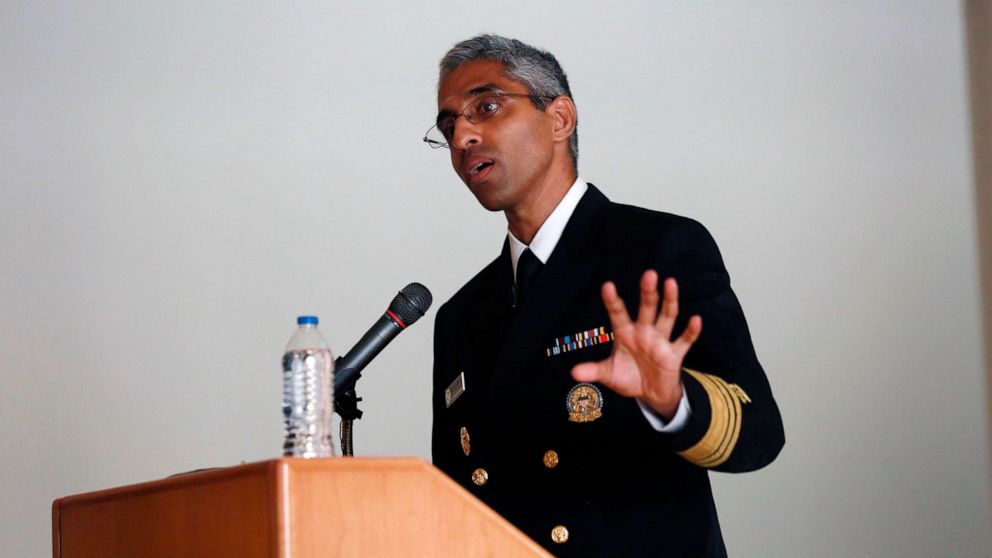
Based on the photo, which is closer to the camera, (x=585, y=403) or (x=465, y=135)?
(x=585, y=403)

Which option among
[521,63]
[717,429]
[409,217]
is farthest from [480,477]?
[409,217]

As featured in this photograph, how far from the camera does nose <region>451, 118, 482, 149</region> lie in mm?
2561

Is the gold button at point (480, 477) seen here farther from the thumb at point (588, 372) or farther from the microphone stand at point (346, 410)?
the thumb at point (588, 372)

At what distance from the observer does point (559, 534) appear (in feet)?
6.89

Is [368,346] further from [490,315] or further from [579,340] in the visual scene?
[490,315]

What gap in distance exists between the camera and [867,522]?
3.77 metres

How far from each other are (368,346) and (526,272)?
51 cm

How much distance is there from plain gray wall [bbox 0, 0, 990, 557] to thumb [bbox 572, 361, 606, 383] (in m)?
2.35

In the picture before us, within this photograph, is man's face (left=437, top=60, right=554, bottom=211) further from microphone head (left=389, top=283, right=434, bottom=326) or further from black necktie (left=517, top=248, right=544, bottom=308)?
microphone head (left=389, top=283, right=434, bottom=326)

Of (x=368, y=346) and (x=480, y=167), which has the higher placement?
(x=480, y=167)

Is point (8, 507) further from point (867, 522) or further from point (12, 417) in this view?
point (867, 522)

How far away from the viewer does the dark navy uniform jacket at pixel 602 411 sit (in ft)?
6.81

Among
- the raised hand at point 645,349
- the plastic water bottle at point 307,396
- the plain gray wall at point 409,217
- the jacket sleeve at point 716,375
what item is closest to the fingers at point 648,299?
the raised hand at point 645,349

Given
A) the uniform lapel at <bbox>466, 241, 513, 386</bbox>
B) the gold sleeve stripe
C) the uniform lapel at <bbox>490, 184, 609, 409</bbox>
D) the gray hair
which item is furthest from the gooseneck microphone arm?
the gray hair
